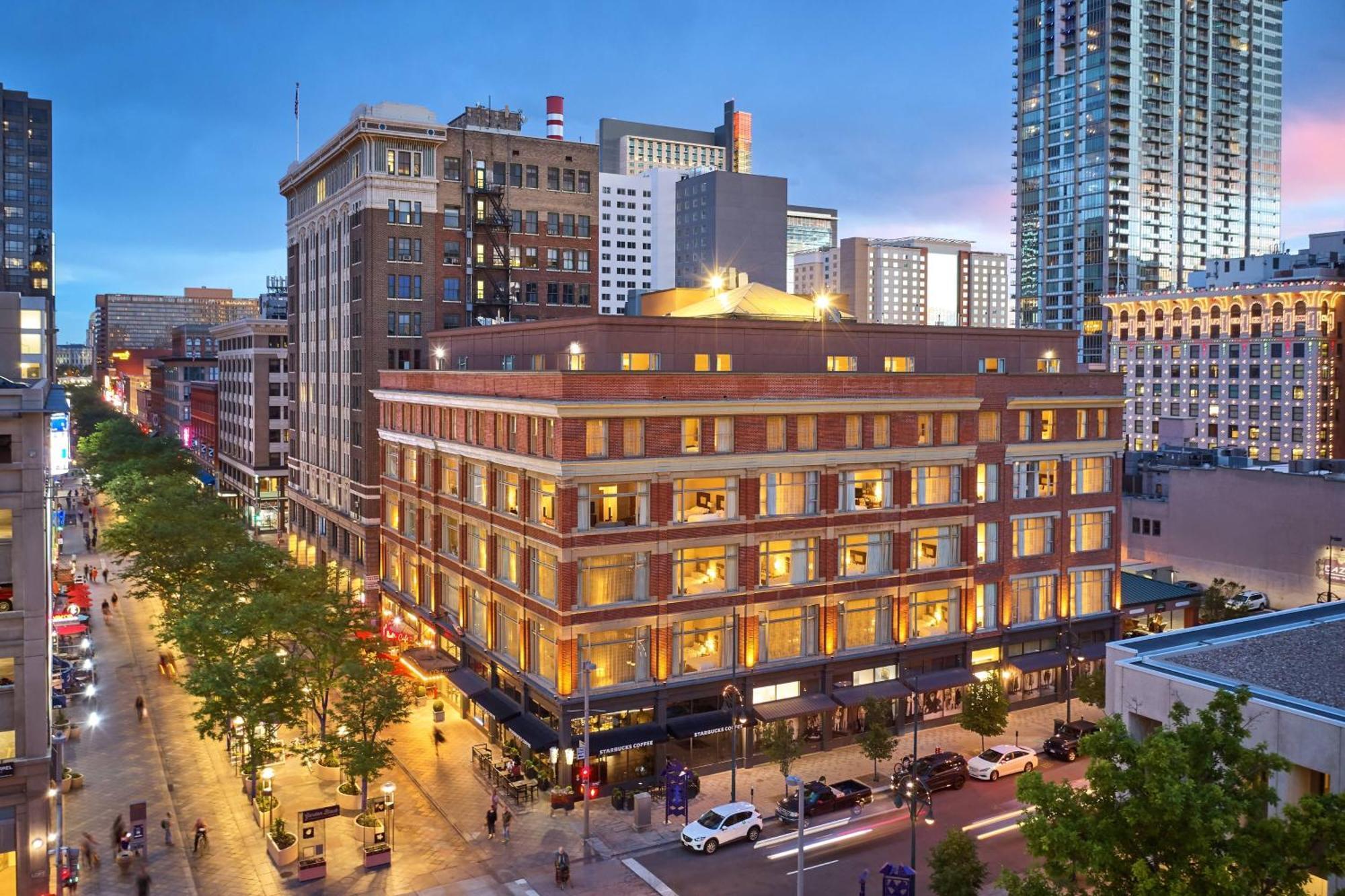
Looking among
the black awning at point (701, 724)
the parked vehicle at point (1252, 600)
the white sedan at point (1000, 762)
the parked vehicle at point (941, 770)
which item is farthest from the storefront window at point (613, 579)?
the parked vehicle at point (1252, 600)

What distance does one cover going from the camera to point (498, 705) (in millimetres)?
50844

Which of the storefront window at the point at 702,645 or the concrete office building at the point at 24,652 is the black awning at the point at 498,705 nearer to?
the storefront window at the point at 702,645

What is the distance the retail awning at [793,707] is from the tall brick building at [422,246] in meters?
34.5

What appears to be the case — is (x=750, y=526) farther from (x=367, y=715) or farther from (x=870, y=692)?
(x=367, y=715)

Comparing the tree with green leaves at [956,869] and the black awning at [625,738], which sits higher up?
the tree with green leaves at [956,869]

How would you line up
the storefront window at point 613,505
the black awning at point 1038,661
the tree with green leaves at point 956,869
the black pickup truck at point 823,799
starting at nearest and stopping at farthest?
the tree with green leaves at point 956,869 → the black pickup truck at point 823,799 → the storefront window at point 613,505 → the black awning at point 1038,661

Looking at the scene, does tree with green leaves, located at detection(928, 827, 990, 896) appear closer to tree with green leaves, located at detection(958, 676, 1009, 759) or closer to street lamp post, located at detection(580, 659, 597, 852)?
street lamp post, located at detection(580, 659, 597, 852)

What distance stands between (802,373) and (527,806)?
2292 centimetres

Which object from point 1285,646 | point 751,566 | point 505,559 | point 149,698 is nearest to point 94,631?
point 149,698

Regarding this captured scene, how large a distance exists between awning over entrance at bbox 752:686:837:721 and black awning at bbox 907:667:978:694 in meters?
4.66

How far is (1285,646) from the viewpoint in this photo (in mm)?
32469

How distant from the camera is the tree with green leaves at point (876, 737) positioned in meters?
45.1

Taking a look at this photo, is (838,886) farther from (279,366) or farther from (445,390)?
(279,366)

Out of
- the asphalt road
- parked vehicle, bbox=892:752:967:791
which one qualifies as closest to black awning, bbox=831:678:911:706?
parked vehicle, bbox=892:752:967:791
